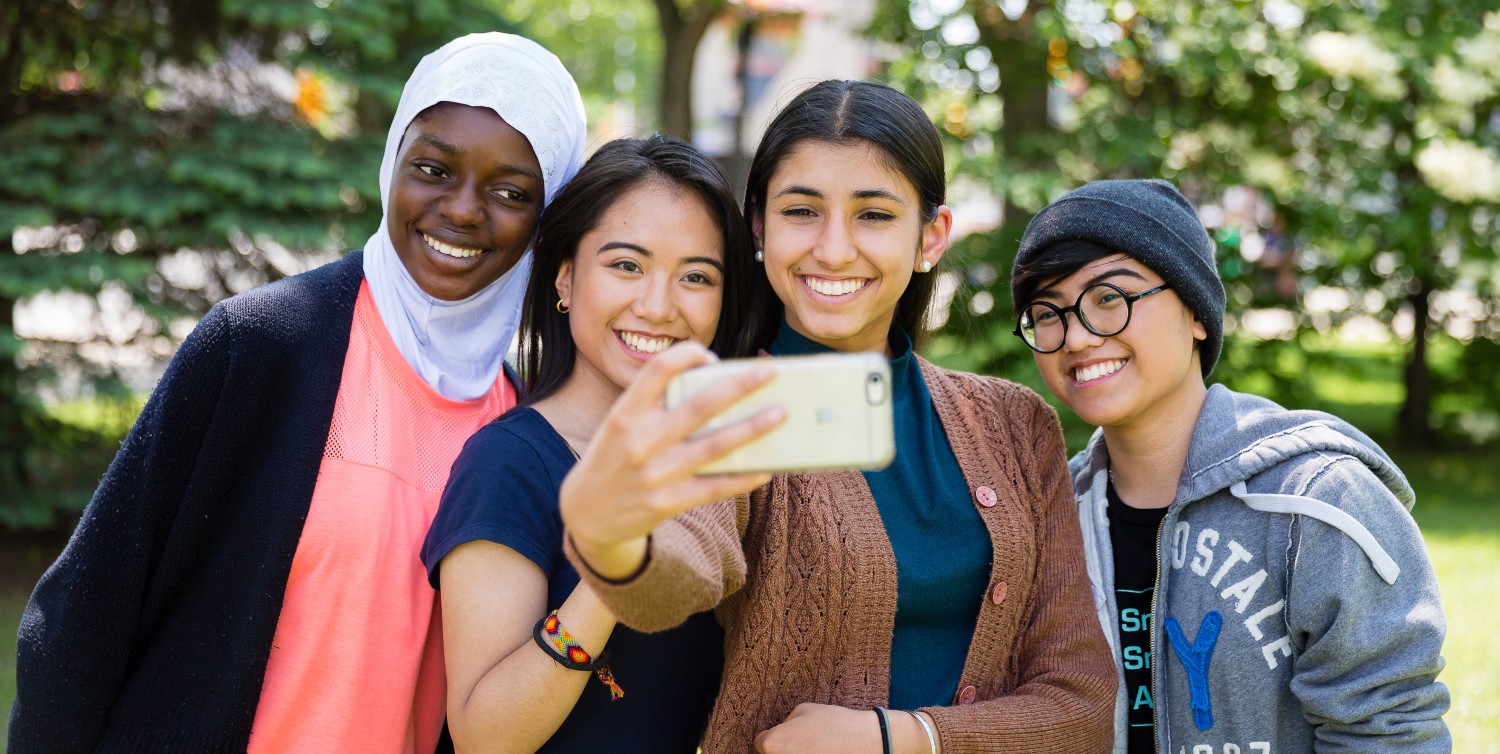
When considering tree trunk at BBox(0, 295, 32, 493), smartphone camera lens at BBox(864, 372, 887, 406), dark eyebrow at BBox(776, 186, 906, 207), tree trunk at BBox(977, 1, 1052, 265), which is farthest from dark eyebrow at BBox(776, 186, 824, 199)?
tree trunk at BBox(0, 295, 32, 493)

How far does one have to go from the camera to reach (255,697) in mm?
2338

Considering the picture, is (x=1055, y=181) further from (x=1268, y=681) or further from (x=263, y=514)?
(x=263, y=514)

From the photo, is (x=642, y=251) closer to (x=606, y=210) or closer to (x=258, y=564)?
(x=606, y=210)

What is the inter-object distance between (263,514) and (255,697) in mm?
350

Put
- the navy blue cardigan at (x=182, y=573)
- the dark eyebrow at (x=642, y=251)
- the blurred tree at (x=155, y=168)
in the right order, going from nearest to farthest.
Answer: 1. the navy blue cardigan at (x=182, y=573)
2. the dark eyebrow at (x=642, y=251)
3. the blurred tree at (x=155, y=168)

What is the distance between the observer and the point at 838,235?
7.72ft

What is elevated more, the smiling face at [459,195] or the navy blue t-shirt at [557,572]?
the smiling face at [459,195]

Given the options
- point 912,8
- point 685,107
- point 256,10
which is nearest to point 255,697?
A: point 256,10

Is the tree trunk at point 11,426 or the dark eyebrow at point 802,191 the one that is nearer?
the dark eyebrow at point 802,191

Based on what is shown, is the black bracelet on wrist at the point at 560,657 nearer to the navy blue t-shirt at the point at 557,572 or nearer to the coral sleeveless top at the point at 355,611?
the navy blue t-shirt at the point at 557,572

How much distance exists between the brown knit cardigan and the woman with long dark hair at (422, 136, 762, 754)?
18 cm

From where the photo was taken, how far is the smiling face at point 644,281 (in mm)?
2375

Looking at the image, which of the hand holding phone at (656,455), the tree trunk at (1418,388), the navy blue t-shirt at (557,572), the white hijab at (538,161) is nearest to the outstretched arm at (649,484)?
the hand holding phone at (656,455)

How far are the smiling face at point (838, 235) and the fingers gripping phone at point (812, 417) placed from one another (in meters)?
0.88
